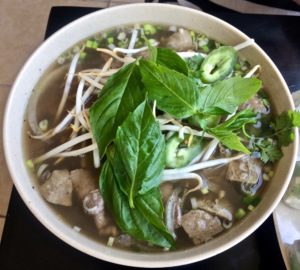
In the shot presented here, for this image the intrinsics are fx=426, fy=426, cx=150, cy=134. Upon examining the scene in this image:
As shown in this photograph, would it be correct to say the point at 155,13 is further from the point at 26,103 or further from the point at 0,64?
the point at 0,64

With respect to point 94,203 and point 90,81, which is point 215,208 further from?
point 90,81

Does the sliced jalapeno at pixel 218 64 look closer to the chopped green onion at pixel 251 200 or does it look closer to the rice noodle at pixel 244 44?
the rice noodle at pixel 244 44

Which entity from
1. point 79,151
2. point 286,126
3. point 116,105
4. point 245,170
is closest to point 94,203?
point 79,151

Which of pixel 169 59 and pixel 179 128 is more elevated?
pixel 169 59

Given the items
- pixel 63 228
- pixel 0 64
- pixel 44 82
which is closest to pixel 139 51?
pixel 44 82

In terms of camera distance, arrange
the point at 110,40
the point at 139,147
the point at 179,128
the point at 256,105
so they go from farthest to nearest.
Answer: the point at 110,40, the point at 256,105, the point at 179,128, the point at 139,147

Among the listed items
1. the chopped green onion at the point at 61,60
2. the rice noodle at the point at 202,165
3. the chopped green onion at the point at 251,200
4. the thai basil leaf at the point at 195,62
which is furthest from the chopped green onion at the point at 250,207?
the chopped green onion at the point at 61,60

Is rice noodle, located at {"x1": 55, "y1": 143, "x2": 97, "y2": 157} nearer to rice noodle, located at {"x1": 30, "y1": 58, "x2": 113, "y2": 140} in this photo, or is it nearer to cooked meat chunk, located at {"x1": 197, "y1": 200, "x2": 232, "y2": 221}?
rice noodle, located at {"x1": 30, "y1": 58, "x2": 113, "y2": 140}
